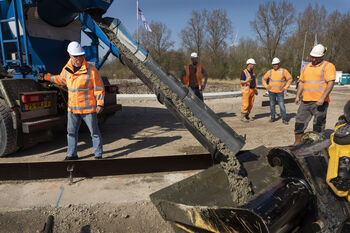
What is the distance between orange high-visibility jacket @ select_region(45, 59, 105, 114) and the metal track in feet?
2.77

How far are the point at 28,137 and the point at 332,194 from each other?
421 centimetres

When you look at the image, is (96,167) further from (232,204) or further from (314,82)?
(314,82)

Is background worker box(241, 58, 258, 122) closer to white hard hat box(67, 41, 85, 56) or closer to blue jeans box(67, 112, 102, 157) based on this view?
blue jeans box(67, 112, 102, 157)

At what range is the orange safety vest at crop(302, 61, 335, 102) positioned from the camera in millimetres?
3967

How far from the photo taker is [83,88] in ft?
11.5

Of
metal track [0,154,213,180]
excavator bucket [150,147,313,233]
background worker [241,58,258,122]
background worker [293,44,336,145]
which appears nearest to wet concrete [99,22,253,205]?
excavator bucket [150,147,313,233]

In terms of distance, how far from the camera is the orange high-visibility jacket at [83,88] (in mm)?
3506

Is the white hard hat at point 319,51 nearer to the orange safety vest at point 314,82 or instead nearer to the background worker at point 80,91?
the orange safety vest at point 314,82

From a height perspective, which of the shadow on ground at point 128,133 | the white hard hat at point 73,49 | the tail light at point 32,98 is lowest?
the shadow on ground at point 128,133

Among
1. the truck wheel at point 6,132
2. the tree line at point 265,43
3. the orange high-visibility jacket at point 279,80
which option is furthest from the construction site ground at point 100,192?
the tree line at point 265,43

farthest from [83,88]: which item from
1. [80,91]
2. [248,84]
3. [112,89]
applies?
[248,84]

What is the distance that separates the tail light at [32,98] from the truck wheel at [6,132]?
318 mm

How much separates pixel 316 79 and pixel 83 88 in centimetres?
379

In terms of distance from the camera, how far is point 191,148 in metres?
4.63
